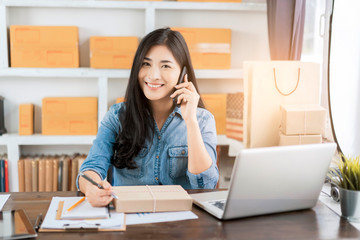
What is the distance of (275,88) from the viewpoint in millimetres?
2352

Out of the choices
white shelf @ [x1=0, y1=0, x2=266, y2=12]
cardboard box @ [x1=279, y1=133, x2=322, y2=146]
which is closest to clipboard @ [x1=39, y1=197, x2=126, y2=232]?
cardboard box @ [x1=279, y1=133, x2=322, y2=146]

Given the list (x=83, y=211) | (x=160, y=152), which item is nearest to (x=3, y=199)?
(x=83, y=211)

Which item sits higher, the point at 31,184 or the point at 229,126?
the point at 229,126

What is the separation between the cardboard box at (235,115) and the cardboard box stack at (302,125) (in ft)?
2.08

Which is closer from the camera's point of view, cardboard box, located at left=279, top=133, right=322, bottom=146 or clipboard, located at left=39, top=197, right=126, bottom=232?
clipboard, located at left=39, top=197, right=126, bottom=232

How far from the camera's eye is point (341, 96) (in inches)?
96.2

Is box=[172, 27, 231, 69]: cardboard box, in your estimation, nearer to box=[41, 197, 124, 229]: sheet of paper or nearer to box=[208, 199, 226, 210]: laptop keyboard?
box=[208, 199, 226, 210]: laptop keyboard

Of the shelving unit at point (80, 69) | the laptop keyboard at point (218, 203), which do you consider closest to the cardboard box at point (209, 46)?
the shelving unit at point (80, 69)

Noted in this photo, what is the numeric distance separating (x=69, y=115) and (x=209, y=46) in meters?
Result: 1.21

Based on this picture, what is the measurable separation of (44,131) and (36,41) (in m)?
0.69

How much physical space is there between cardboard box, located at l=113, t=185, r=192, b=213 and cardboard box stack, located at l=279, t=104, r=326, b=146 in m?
1.10

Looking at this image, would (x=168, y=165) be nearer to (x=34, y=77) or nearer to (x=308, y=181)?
(x=308, y=181)

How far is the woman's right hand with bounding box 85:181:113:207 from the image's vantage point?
1.23 m

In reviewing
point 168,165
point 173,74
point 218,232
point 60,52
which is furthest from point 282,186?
point 60,52
